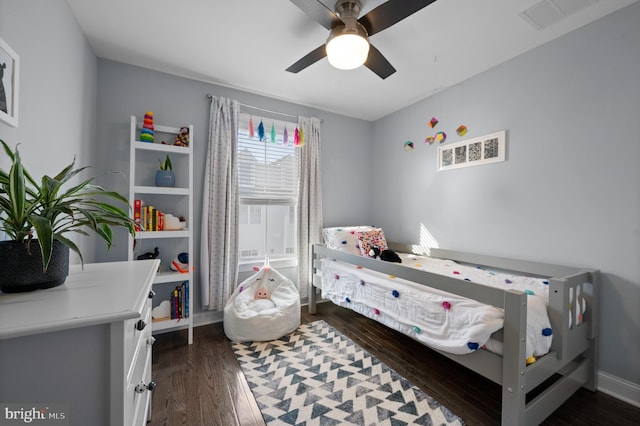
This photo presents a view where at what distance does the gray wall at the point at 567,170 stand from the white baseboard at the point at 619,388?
38mm

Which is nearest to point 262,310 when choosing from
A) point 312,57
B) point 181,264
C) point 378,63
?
point 181,264

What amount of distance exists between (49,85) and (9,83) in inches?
17.9

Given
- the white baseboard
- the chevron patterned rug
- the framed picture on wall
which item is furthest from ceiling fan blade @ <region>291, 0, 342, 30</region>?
the white baseboard

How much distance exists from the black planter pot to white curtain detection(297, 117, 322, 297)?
7.52ft

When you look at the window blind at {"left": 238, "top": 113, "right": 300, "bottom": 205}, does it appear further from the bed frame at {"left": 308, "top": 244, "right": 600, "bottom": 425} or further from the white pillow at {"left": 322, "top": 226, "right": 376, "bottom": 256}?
the bed frame at {"left": 308, "top": 244, "right": 600, "bottom": 425}

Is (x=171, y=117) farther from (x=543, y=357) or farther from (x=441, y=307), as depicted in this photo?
(x=543, y=357)

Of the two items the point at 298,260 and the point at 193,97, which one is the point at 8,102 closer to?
the point at 193,97

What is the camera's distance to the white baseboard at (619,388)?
158cm

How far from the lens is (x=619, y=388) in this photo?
1.63 m

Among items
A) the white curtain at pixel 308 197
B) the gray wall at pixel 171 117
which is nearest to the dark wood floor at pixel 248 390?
the gray wall at pixel 171 117

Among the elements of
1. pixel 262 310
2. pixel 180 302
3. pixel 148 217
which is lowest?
pixel 262 310

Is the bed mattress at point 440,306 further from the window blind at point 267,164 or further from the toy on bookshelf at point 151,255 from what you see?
the toy on bookshelf at point 151,255

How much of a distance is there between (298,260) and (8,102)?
2.47 m

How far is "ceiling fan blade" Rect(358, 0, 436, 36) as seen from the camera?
4.31 feet
